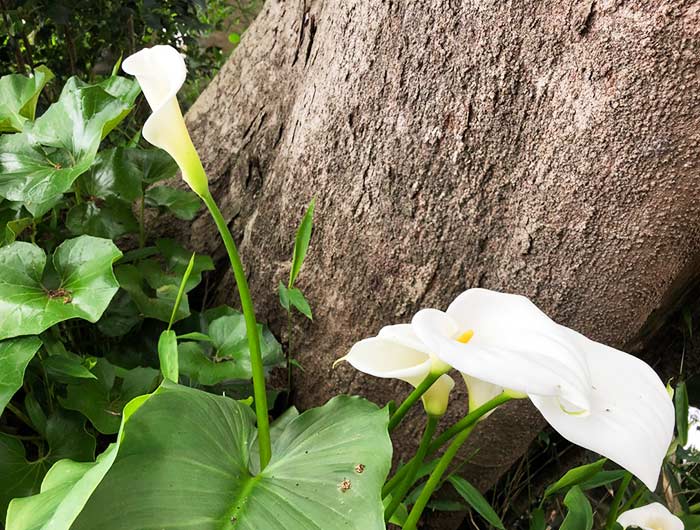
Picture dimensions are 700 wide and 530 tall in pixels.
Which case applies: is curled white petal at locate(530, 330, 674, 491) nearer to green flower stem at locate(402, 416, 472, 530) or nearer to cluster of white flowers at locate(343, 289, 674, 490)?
cluster of white flowers at locate(343, 289, 674, 490)

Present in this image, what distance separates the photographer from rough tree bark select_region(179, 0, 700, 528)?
0.63 meters

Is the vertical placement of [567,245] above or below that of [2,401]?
above

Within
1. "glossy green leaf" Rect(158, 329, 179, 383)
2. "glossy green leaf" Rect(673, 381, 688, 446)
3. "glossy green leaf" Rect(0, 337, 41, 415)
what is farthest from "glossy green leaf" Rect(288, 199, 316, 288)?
"glossy green leaf" Rect(673, 381, 688, 446)

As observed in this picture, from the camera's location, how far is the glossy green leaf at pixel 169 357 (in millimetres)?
580

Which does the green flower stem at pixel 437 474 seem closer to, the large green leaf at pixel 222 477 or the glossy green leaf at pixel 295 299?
the large green leaf at pixel 222 477

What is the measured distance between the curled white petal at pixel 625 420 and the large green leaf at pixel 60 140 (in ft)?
2.18

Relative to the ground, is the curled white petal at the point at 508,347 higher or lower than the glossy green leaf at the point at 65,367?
higher

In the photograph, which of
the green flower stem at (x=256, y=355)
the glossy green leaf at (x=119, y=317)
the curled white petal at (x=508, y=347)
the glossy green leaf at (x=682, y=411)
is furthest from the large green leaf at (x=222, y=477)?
the glossy green leaf at (x=682, y=411)

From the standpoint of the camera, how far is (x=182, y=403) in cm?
51

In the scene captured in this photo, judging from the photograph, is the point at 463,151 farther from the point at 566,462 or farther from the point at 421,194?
the point at 566,462

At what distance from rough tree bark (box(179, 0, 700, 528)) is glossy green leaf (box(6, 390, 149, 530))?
0.46 metres

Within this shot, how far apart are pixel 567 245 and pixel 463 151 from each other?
0.17 metres

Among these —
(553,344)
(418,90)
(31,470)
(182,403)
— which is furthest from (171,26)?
(553,344)

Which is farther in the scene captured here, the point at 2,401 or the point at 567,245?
the point at 567,245
